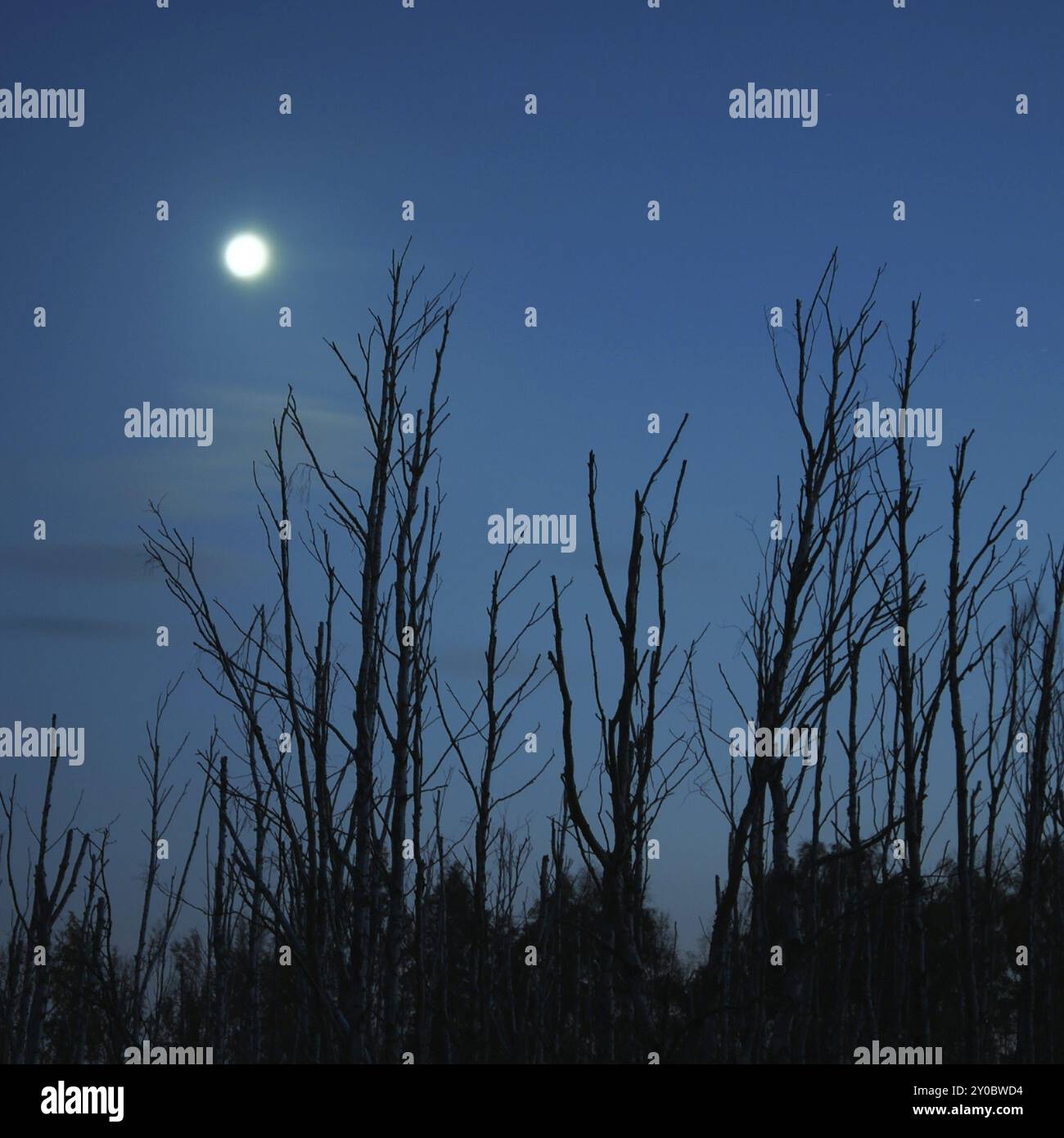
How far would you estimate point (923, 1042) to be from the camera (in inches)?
296

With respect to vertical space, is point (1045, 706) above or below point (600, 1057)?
above

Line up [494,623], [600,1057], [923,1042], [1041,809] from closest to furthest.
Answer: [923,1042], [494,623], [1041,809], [600,1057]

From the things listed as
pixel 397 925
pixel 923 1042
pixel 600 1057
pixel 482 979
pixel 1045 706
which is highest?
pixel 1045 706

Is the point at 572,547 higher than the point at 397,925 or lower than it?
higher

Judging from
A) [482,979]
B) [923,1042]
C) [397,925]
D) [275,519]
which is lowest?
[923,1042]
